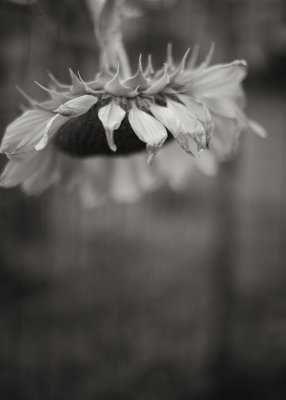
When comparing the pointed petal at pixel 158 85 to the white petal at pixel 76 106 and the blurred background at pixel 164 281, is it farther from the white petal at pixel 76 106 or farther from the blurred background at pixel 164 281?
the blurred background at pixel 164 281

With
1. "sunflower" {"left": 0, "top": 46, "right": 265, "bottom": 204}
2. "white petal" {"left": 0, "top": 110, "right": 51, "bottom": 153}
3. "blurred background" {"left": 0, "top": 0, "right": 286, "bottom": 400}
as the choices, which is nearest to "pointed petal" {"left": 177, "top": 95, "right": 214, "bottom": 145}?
"sunflower" {"left": 0, "top": 46, "right": 265, "bottom": 204}

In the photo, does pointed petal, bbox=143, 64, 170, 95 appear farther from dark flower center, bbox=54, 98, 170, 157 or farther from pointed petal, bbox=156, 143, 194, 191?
pointed petal, bbox=156, 143, 194, 191

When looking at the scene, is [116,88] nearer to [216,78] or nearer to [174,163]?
[216,78]

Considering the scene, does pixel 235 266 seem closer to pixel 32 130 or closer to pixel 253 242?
pixel 253 242

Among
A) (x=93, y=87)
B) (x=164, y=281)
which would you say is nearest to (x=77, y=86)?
(x=93, y=87)

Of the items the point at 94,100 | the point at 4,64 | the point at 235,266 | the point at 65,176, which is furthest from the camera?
the point at 235,266

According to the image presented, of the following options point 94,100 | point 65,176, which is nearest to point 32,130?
point 94,100

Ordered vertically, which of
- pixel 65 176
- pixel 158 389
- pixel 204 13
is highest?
pixel 204 13

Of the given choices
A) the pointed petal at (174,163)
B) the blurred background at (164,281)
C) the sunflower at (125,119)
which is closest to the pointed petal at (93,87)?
the sunflower at (125,119)
